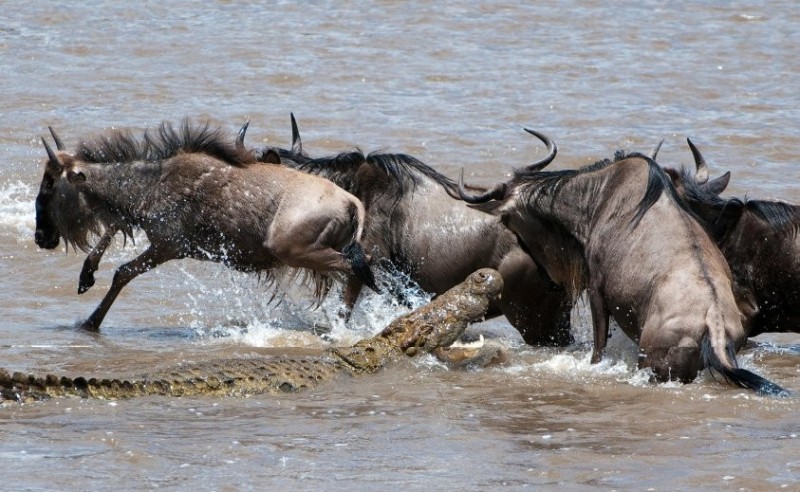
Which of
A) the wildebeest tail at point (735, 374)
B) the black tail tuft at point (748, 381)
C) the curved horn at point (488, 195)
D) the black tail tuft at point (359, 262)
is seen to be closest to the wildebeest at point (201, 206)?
the black tail tuft at point (359, 262)

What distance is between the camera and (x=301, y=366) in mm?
7859

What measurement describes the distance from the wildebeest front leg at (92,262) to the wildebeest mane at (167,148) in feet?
1.82

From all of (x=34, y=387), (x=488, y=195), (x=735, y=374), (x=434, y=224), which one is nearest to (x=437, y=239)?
(x=434, y=224)

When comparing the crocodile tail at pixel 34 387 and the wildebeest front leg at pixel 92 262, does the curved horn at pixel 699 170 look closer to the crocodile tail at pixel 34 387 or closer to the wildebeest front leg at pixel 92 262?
the wildebeest front leg at pixel 92 262

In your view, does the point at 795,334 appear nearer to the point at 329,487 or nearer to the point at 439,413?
the point at 439,413

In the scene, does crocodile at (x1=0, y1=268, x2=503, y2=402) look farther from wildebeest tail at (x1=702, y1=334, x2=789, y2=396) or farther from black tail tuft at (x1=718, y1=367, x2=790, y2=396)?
black tail tuft at (x1=718, y1=367, x2=790, y2=396)

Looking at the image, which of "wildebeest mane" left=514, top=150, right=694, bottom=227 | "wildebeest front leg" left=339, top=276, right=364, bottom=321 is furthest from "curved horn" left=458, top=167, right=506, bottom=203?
"wildebeest front leg" left=339, top=276, right=364, bottom=321

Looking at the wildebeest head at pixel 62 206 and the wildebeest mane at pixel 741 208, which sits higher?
the wildebeest mane at pixel 741 208

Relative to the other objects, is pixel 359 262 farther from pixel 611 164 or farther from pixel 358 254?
pixel 611 164

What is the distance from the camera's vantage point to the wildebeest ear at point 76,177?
9.87m

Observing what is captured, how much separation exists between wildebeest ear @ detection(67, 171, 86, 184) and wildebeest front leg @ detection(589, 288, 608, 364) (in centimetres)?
359

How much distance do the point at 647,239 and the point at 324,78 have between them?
9837 mm

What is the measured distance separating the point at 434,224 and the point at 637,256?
1803mm

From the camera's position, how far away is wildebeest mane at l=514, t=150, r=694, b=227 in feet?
27.8
